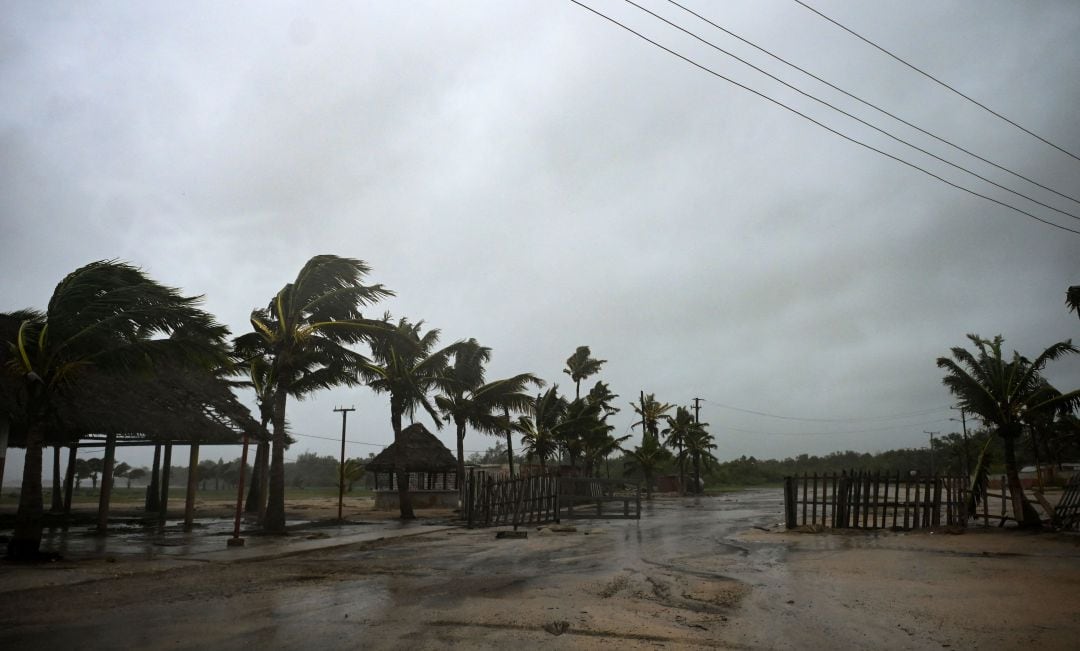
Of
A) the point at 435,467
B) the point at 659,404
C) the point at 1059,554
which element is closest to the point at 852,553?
the point at 1059,554

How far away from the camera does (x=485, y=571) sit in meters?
11.2

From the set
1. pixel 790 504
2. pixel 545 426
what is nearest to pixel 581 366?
pixel 545 426

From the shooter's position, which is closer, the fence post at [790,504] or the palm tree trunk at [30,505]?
the palm tree trunk at [30,505]

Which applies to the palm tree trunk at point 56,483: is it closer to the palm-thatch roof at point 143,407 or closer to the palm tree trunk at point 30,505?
the palm-thatch roof at point 143,407

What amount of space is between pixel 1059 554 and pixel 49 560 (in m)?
18.8

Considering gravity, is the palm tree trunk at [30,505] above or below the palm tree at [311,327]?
below

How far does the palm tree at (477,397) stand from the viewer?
1210 inches

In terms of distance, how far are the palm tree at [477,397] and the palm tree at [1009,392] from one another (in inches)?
684

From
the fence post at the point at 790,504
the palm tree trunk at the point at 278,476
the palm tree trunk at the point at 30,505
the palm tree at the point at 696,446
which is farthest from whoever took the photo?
the palm tree at the point at 696,446

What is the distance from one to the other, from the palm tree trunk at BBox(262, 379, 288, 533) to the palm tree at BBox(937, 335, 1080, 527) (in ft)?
62.0

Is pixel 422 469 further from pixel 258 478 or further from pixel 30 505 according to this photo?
pixel 30 505

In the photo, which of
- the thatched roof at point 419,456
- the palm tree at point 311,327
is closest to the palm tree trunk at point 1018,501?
the palm tree at point 311,327

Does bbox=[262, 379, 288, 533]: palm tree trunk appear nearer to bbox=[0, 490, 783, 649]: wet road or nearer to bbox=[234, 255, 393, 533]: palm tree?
bbox=[234, 255, 393, 533]: palm tree

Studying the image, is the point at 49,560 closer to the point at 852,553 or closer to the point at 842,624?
the point at 842,624
